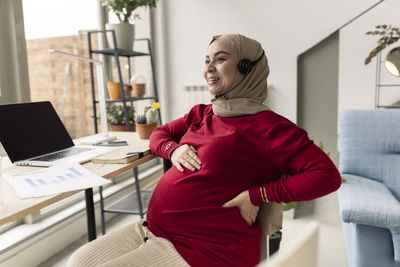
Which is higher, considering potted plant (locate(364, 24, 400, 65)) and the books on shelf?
potted plant (locate(364, 24, 400, 65))

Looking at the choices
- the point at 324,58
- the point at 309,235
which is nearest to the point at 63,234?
the point at 309,235

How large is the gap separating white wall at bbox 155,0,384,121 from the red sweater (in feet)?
6.63

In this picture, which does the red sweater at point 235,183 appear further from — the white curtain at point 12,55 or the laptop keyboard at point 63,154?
the white curtain at point 12,55

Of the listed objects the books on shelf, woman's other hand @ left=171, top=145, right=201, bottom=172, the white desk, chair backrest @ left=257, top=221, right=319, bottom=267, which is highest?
chair backrest @ left=257, top=221, right=319, bottom=267

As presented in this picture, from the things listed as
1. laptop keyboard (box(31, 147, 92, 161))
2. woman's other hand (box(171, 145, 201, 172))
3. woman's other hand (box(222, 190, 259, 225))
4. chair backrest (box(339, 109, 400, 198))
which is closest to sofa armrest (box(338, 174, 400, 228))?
chair backrest (box(339, 109, 400, 198))

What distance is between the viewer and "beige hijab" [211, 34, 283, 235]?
120 cm

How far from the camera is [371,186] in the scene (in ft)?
5.89

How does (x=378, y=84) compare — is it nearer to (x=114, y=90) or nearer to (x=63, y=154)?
(x=114, y=90)

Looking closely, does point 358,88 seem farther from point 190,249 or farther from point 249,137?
point 190,249

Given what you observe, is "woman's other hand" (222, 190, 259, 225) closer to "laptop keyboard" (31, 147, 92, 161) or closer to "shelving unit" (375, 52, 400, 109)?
"laptop keyboard" (31, 147, 92, 161)

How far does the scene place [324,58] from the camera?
118 inches

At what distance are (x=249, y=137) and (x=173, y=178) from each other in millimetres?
317

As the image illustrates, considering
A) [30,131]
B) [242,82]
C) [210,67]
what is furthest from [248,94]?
[30,131]

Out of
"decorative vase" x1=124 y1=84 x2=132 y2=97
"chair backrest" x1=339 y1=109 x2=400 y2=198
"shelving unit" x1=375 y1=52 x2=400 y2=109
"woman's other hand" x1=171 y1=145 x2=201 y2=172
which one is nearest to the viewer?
"woman's other hand" x1=171 y1=145 x2=201 y2=172
